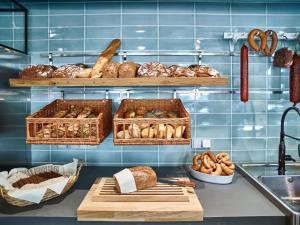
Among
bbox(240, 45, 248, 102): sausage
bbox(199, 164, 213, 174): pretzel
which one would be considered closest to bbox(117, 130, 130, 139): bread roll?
bbox(199, 164, 213, 174): pretzel

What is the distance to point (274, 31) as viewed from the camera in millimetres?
2051

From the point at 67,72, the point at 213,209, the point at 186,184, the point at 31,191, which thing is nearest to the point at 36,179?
the point at 31,191

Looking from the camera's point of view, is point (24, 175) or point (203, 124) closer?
point (24, 175)

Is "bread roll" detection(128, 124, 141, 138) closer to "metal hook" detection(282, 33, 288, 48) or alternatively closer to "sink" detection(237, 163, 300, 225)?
"sink" detection(237, 163, 300, 225)

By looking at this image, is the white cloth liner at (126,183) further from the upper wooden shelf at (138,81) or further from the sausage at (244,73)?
the sausage at (244,73)

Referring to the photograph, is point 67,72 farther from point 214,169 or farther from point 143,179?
point 214,169

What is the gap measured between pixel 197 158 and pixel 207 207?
49 centimetres

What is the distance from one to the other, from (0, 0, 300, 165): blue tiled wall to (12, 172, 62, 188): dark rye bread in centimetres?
47

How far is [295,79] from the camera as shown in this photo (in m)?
1.95

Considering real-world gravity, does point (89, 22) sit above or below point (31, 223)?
above

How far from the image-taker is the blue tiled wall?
212cm

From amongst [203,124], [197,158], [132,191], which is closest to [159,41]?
[203,124]

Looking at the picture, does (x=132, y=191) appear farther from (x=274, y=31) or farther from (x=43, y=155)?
(x=274, y=31)

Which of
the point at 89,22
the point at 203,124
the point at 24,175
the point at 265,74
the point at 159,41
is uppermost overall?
the point at 89,22
